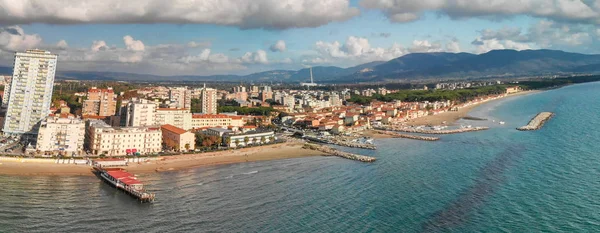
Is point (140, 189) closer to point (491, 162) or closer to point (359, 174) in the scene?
point (359, 174)

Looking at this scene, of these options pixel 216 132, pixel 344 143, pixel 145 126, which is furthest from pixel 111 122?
pixel 344 143

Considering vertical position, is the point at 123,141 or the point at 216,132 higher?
the point at 216,132

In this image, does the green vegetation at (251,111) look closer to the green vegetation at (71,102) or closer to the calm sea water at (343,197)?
the green vegetation at (71,102)

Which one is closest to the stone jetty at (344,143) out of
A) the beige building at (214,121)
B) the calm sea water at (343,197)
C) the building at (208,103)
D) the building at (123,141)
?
the calm sea water at (343,197)

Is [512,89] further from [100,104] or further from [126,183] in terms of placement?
[126,183]

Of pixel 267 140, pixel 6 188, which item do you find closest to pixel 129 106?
pixel 267 140
